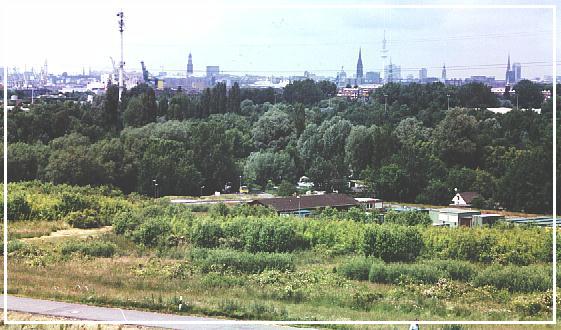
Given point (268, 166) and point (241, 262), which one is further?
point (268, 166)

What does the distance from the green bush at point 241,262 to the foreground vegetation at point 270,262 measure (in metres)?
0.01

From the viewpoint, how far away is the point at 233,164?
8188mm

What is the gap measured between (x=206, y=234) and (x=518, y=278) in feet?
9.29

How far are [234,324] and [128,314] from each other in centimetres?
78

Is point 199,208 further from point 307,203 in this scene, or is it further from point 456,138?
point 456,138

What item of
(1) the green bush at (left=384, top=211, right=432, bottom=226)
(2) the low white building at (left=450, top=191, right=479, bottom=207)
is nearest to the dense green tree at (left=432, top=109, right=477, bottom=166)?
(2) the low white building at (left=450, top=191, right=479, bottom=207)

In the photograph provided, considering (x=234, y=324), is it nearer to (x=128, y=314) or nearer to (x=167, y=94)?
(x=128, y=314)

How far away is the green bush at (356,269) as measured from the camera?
7.02 metres

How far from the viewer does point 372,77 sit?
8234 mm

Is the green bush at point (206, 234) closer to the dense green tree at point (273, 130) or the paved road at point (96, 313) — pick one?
the dense green tree at point (273, 130)

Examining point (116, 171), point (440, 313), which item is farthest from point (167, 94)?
point (440, 313)

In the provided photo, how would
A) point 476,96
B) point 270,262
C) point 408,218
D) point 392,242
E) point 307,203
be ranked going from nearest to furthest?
point 270,262 < point 392,242 < point 476,96 < point 408,218 < point 307,203

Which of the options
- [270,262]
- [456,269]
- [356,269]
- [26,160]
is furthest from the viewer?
[26,160]

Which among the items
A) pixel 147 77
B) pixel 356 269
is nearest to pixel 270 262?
pixel 356 269
